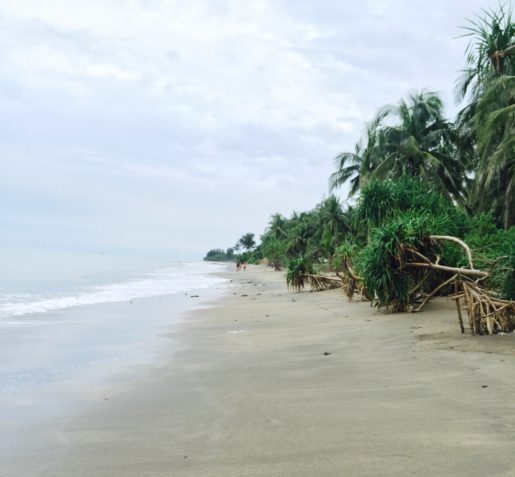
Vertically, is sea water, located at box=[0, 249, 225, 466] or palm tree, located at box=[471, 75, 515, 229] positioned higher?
palm tree, located at box=[471, 75, 515, 229]

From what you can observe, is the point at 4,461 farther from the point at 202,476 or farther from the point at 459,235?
the point at 459,235

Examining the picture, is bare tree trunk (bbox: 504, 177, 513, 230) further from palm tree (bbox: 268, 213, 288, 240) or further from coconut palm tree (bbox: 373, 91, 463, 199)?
palm tree (bbox: 268, 213, 288, 240)

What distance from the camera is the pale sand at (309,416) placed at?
11.2 ft

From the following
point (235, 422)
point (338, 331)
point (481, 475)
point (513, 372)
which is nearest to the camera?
point (481, 475)

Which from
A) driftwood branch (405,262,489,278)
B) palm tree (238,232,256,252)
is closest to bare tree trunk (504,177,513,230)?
driftwood branch (405,262,489,278)

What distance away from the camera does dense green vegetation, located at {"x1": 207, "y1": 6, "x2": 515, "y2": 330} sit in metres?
12.6

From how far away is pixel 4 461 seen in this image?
12.1 feet

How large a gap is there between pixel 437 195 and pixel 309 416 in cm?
1408

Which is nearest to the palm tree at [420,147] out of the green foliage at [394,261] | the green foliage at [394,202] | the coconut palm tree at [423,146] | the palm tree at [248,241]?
the coconut palm tree at [423,146]

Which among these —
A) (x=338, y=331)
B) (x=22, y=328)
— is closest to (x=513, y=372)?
(x=338, y=331)

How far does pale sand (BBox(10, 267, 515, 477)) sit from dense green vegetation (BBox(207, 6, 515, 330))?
3.30 meters

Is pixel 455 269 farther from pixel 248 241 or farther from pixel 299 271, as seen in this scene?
pixel 248 241

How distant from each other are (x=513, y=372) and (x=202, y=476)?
12.8 ft

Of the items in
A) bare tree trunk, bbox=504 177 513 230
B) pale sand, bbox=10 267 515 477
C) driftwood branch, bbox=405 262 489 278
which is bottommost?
pale sand, bbox=10 267 515 477
